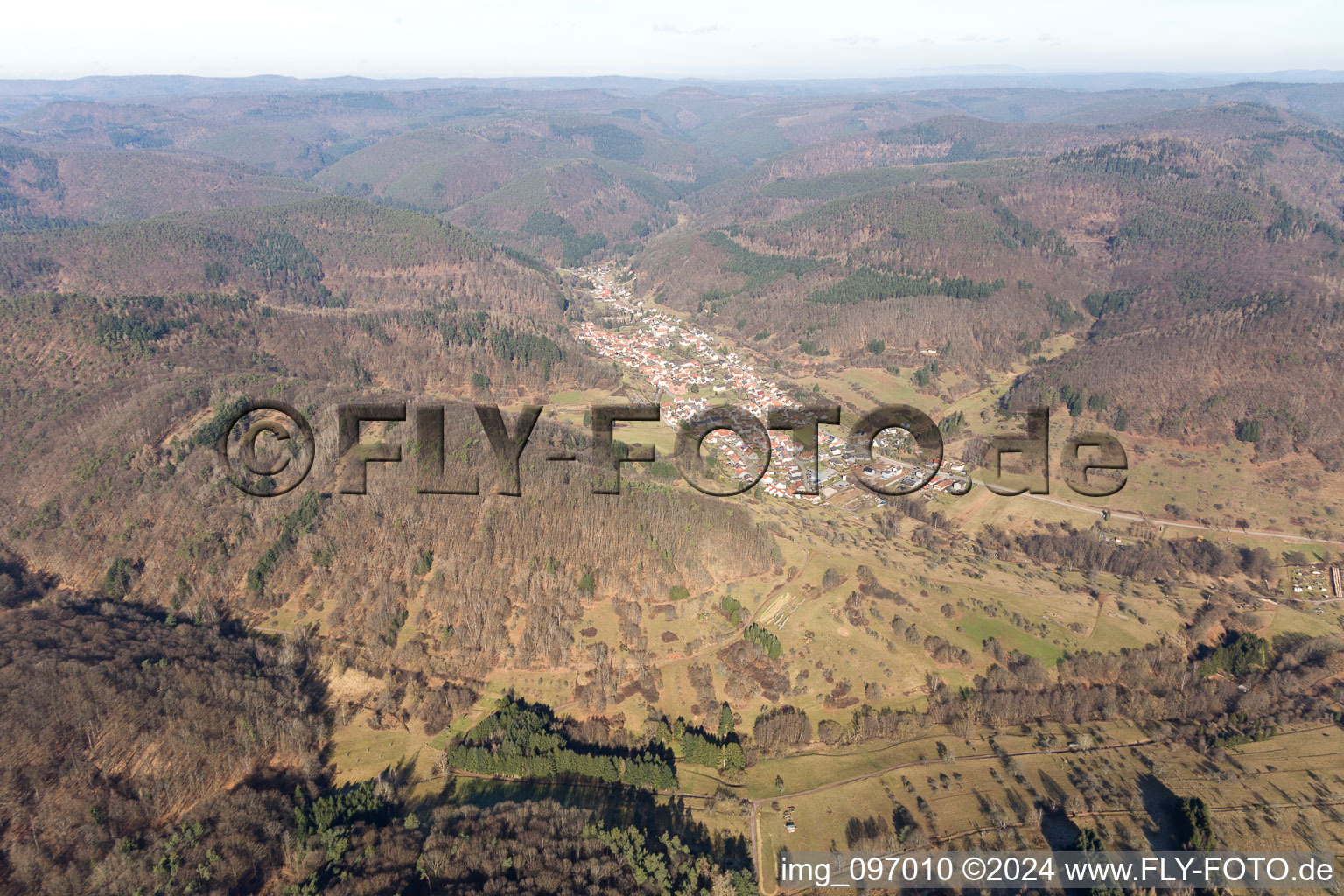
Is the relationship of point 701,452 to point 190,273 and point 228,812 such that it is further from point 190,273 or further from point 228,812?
point 190,273

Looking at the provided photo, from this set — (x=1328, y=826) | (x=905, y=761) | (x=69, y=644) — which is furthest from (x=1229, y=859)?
(x=69, y=644)

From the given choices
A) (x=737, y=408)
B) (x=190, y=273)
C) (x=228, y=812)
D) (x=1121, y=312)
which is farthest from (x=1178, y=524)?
(x=190, y=273)

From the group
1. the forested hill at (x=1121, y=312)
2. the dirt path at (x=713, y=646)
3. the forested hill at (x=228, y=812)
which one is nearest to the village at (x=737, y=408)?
the forested hill at (x=1121, y=312)

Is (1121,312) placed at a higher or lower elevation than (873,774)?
higher

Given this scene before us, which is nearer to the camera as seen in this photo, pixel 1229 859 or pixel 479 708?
pixel 1229 859

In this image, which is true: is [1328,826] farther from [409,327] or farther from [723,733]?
A: [409,327]

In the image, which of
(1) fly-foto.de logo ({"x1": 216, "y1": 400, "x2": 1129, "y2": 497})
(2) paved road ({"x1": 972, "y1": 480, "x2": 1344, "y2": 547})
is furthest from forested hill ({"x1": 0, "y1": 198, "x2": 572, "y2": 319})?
(2) paved road ({"x1": 972, "y1": 480, "x2": 1344, "y2": 547})

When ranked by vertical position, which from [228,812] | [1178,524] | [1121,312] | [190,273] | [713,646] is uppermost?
[190,273]
